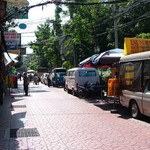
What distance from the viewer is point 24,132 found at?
1139 cm

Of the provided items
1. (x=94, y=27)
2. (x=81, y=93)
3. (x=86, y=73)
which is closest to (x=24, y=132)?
(x=81, y=93)

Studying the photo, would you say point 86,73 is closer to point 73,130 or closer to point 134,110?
point 134,110

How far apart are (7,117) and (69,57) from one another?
39532 mm

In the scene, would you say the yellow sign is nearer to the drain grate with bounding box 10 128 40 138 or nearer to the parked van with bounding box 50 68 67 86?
the drain grate with bounding box 10 128 40 138

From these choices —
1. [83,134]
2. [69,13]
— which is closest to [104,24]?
[69,13]

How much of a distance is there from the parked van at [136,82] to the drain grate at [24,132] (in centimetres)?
397

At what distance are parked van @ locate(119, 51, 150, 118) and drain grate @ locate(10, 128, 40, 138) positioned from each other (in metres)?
3.97

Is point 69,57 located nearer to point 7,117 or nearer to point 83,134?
point 7,117

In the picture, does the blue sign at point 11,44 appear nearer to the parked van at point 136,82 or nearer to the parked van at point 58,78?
the parked van at point 58,78

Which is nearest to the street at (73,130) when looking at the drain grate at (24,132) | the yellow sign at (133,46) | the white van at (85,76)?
the drain grate at (24,132)

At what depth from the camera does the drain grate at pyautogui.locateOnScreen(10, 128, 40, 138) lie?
10.9 metres

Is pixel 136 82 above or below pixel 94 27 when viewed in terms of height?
below

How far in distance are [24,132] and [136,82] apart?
474cm

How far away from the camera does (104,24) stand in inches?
1754
